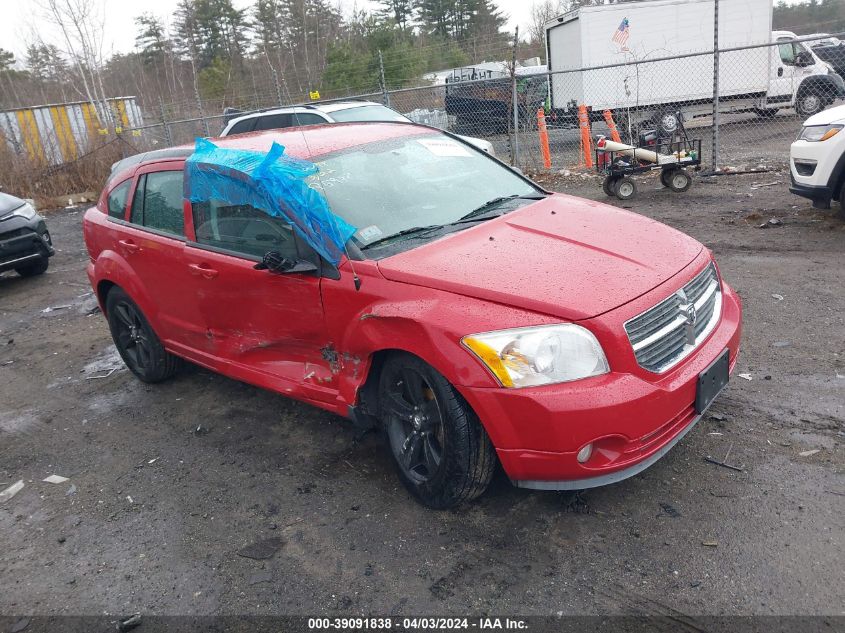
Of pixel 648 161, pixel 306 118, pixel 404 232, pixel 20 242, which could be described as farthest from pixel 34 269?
pixel 648 161

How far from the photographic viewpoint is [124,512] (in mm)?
3525

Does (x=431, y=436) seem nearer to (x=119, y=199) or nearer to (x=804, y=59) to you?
(x=119, y=199)

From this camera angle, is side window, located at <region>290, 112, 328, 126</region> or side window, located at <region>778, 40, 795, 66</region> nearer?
side window, located at <region>290, 112, 328, 126</region>

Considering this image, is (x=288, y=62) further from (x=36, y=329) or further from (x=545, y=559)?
(x=545, y=559)

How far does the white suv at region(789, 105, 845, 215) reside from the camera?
650 cm

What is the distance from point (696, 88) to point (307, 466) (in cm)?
1620

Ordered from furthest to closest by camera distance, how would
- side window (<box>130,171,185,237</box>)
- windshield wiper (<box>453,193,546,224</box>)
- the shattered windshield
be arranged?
side window (<box>130,171,185,237</box>), windshield wiper (<box>453,193,546,224</box>), the shattered windshield

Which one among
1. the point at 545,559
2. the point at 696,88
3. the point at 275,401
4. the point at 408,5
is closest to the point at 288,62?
the point at 408,5

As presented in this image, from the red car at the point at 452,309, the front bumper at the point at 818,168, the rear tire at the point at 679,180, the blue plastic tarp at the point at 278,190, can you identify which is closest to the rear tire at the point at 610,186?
the rear tire at the point at 679,180

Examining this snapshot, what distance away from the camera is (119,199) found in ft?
16.1

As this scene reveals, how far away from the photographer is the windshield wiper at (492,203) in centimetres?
360

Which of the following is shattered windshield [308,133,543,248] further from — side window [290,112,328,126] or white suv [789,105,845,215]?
side window [290,112,328,126]

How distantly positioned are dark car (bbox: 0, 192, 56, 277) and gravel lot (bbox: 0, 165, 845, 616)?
4.66 metres

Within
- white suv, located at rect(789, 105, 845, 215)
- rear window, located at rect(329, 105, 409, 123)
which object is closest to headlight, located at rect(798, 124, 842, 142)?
white suv, located at rect(789, 105, 845, 215)
